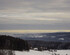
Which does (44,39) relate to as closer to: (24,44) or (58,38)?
(58,38)

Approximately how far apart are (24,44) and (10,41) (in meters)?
Result: 2.68

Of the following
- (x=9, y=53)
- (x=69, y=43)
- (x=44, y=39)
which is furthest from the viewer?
(x=44, y=39)

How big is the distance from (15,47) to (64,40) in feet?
156

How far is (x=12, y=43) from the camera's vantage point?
47.7 metres

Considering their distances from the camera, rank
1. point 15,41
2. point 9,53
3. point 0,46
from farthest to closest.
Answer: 1. point 15,41
2. point 0,46
3. point 9,53

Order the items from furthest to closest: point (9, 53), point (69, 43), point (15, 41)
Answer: point (69, 43) < point (15, 41) < point (9, 53)

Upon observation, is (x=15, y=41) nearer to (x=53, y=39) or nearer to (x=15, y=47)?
(x=15, y=47)

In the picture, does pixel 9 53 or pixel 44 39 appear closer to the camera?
pixel 9 53

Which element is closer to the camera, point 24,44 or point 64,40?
point 24,44

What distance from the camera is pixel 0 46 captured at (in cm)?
4544

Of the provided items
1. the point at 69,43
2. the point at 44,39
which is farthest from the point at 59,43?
the point at 44,39

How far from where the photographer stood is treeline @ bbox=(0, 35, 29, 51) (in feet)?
153

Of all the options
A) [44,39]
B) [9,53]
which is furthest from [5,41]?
[44,39]

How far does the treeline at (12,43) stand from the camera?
46.5 metres
